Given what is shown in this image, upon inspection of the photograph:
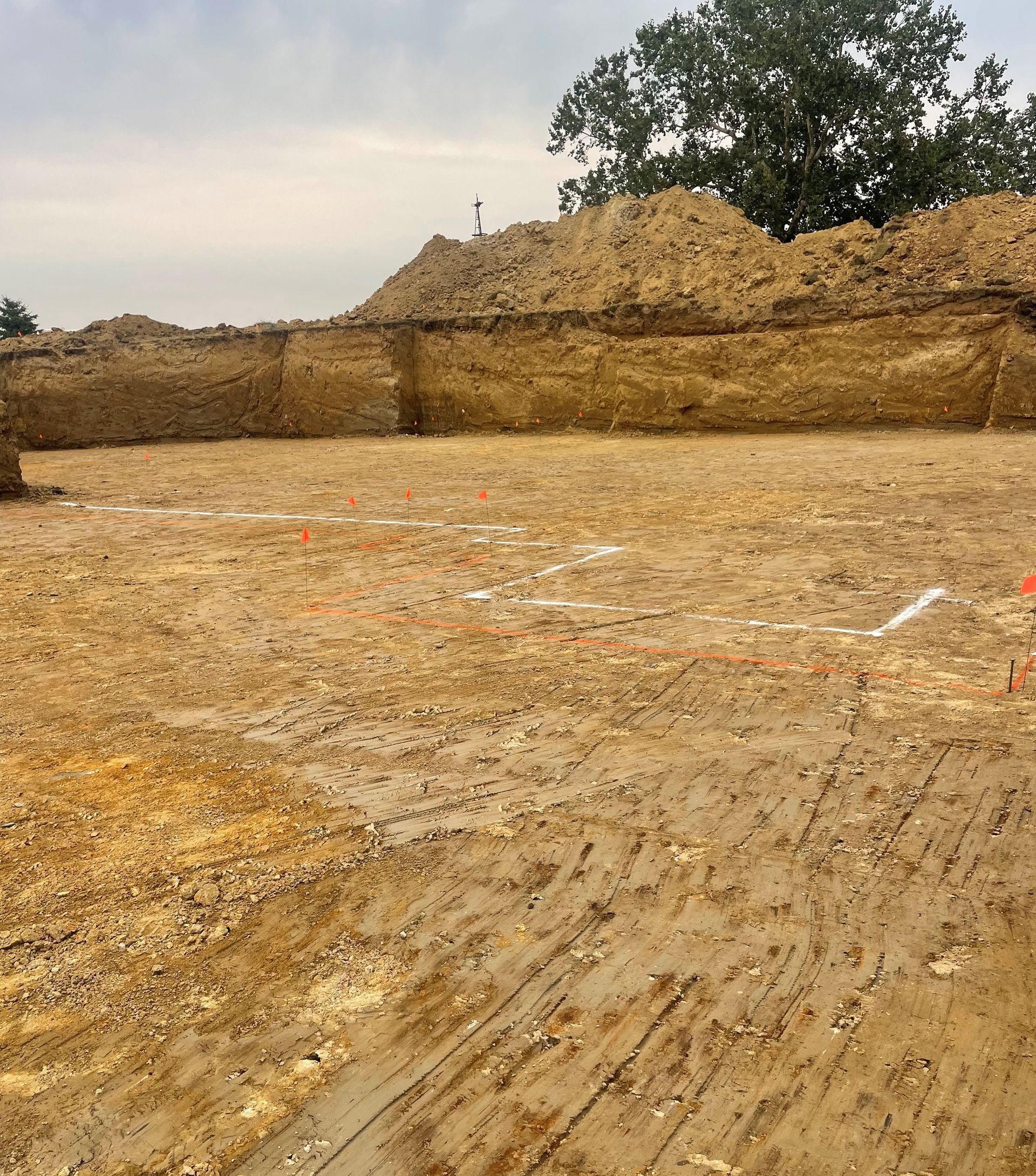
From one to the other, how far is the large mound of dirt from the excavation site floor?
13.0 meters

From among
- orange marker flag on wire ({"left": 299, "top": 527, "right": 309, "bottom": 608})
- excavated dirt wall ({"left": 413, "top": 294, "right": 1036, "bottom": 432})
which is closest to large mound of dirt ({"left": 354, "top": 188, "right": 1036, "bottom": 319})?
excavated dirt wall ({"left": 413, "top": 294, "right": 1036, "bottom": 432})

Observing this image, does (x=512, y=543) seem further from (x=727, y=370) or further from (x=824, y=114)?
(x=824, y=114)

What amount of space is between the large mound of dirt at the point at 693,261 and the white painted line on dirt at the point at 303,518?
37.1 feet

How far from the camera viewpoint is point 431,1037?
2609 mm

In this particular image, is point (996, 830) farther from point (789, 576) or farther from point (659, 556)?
point (659, 556)

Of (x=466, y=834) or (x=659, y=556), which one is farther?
(x=659, y=556)

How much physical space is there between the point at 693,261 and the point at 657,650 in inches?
716

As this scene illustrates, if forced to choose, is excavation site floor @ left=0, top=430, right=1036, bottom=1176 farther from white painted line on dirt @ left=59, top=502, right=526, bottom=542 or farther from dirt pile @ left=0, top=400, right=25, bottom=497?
dirt pile @ left=0, top=400, right=25, bottom=497

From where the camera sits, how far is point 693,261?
864 inches

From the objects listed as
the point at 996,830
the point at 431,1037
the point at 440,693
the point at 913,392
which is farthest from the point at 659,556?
the point at 913,392

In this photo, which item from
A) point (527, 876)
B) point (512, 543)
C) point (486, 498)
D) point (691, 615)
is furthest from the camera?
point (486, 498)

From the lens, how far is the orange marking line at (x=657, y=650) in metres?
5.07

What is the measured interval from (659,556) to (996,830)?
17.0ft

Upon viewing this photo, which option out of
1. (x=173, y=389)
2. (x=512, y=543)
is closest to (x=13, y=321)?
(x=173, y=389)
